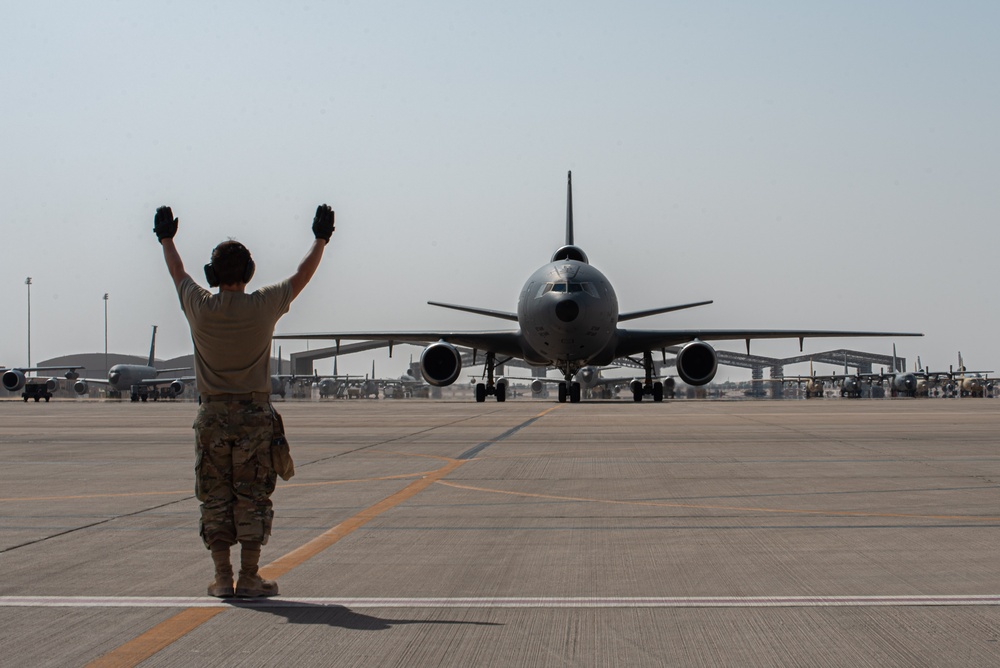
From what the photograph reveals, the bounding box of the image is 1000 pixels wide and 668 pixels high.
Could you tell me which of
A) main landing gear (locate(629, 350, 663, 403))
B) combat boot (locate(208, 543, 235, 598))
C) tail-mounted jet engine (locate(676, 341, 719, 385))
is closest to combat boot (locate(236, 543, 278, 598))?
combat boot (locate(208, 543, 235, 598))

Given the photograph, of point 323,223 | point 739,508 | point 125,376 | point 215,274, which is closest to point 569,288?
point 739,508

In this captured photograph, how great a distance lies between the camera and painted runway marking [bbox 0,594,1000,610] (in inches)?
193

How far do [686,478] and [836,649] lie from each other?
635cm

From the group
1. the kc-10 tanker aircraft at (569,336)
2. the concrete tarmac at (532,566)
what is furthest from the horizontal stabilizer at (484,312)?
the concrete tarmac at (532,566)

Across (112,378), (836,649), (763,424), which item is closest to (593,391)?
(112,378)

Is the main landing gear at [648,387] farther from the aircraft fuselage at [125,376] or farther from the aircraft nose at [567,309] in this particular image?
the aircraft fuselage at [125,376]

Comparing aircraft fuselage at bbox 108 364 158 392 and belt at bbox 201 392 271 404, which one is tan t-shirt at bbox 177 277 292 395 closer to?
belt at bbox 201 392 271 404

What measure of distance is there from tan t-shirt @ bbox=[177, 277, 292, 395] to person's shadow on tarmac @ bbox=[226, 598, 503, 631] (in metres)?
1.11

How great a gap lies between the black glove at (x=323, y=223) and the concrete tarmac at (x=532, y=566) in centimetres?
188

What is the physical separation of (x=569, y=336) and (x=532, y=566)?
27.6 metres

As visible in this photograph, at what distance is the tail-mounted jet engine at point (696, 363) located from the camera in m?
36.4

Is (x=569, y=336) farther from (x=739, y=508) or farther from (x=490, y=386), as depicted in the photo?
(x=739, y=508)

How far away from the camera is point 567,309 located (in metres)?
32.6

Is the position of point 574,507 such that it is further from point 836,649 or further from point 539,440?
point 539,440
